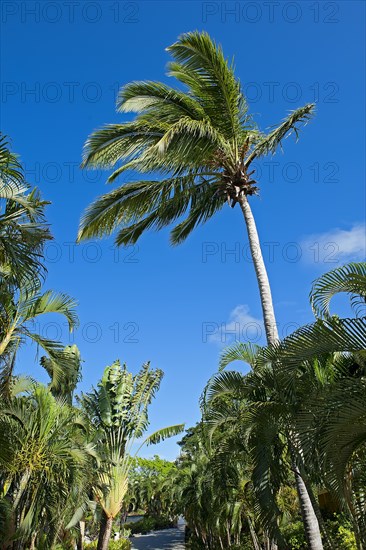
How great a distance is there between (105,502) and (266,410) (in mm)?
11775

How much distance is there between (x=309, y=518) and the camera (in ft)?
24.8

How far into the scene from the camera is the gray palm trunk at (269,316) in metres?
7.50

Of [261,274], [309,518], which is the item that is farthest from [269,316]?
[309,518]

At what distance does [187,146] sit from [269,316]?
4.46m

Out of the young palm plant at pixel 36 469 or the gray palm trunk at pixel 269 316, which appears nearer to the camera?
the gray palm trunk at pixel 269 316

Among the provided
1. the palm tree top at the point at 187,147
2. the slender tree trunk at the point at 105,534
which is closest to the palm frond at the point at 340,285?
the palm tree top at the point at 187,147

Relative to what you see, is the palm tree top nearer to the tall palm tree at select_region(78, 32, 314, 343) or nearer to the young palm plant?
the tall palm tree at select_region(78, 32, 314, 343)

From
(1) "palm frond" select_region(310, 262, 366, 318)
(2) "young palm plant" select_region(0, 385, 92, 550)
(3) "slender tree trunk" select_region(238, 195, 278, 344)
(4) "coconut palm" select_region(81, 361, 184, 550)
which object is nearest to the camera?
(1) "palm frond" select_region(310, 262, 366, 318)

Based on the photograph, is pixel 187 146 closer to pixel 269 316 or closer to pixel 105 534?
pixel 269 316

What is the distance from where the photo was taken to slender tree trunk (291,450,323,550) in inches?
291

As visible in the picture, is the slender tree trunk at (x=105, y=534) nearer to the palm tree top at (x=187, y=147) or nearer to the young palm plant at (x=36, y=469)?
the young palm plant at (x=36, y=469)

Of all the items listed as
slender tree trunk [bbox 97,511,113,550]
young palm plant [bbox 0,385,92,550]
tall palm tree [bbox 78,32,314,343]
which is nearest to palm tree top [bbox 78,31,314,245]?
tall palm tree [bbox 78,32,314,343]

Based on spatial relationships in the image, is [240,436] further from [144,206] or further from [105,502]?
[105,502]

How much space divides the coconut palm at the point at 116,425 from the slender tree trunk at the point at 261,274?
878 cm
